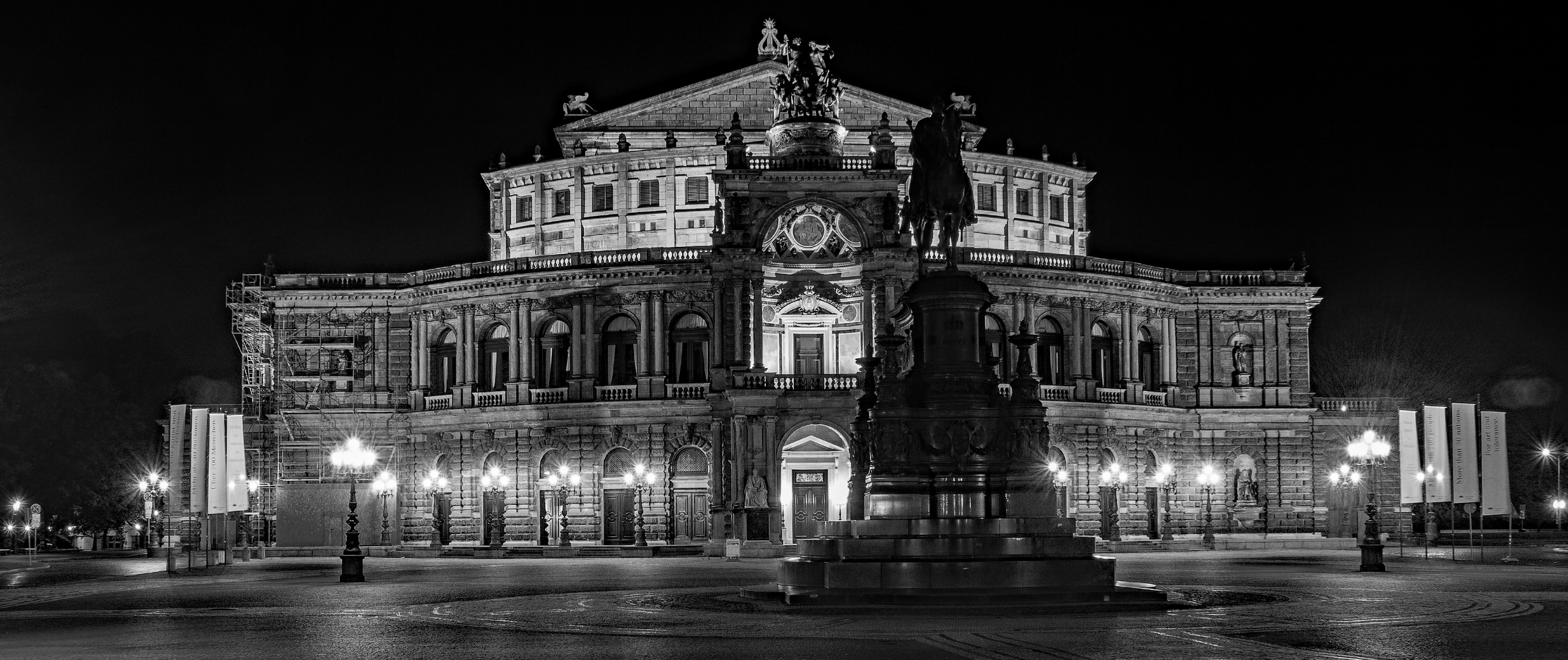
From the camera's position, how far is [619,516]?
8275 centimetres

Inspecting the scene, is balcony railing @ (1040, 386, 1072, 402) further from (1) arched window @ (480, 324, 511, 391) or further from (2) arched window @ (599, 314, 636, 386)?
(1) arched window @ (480, 324, 511, 391)

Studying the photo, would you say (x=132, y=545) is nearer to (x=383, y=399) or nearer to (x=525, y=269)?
(x=383, y=399)

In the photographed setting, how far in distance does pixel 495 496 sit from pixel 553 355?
6.91 metres

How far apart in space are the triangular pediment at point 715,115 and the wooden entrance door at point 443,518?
1983cm

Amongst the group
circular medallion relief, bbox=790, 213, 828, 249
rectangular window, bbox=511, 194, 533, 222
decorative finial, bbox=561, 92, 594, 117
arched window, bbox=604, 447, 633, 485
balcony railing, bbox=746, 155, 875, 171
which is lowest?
arched window, bbox=604, 447, 633, 485

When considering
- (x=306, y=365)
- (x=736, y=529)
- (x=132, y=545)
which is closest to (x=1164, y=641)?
(x=736, y=529)

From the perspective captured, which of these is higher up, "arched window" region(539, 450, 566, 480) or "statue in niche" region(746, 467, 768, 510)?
"arched window" region(539, 450, 566, 480)

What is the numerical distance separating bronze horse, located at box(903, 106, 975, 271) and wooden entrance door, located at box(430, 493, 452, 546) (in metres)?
50.8

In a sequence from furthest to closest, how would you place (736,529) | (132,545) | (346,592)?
(132,545) → (736,529) → (346,592)

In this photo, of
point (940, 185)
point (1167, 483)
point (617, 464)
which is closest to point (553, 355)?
point (617, 464)

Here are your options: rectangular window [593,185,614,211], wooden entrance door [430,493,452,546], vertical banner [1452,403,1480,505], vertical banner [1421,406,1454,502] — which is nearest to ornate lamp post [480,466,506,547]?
wooden entrance door [430,493,452,546]

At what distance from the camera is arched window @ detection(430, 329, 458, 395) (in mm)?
87938

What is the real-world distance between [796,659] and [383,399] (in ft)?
224

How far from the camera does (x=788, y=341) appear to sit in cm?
8100
